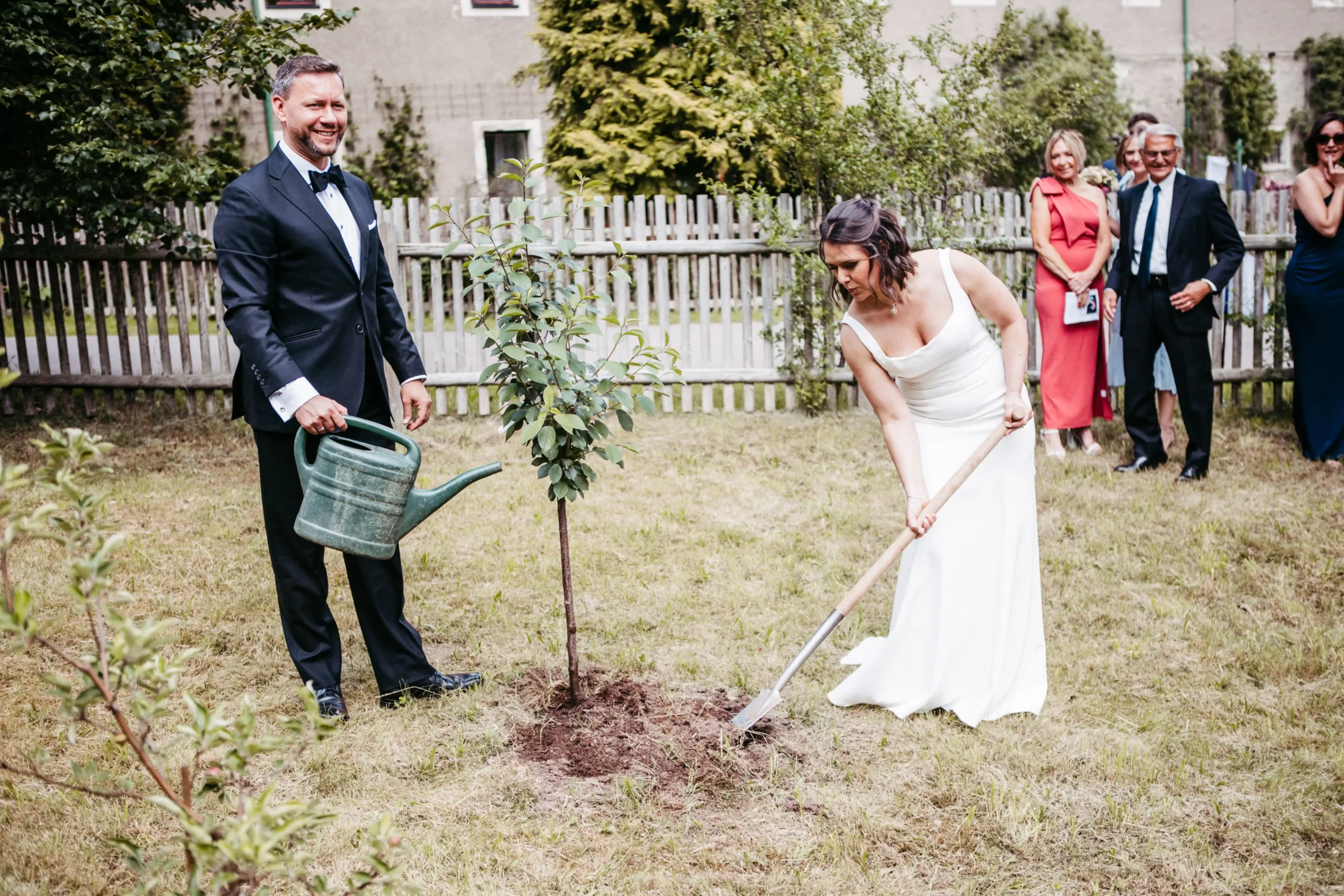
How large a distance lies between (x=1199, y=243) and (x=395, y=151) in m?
14.0

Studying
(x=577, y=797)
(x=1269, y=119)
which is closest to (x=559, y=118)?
(x=577, y=797)

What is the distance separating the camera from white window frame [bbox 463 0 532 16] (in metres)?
17.7

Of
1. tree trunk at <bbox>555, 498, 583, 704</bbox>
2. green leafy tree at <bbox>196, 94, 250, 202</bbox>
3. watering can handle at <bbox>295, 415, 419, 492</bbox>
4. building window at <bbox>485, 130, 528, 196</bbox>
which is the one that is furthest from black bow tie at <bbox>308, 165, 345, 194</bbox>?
building window at <bbox>485, 130, 528, 196</bbox>

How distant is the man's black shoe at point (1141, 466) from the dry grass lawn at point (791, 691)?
0.48 feet

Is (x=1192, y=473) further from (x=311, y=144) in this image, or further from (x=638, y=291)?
(x=311, y=144)

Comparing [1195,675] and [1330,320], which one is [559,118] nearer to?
[1330,320]

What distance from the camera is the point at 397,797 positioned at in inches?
137

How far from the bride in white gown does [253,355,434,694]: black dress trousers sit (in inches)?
64.0

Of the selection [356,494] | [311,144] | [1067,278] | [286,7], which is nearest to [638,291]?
[1067,278]

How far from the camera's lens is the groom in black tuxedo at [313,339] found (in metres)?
3.54

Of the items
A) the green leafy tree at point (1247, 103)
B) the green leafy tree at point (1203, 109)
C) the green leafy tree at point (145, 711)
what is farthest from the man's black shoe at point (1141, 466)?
the green leafy tree at point (1247, 103)

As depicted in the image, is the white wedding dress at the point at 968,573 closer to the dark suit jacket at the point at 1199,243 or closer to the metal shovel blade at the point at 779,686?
the metal shovel blade at the point at 779,686

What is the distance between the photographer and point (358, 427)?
359 centimetres

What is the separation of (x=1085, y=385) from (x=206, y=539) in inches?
215
